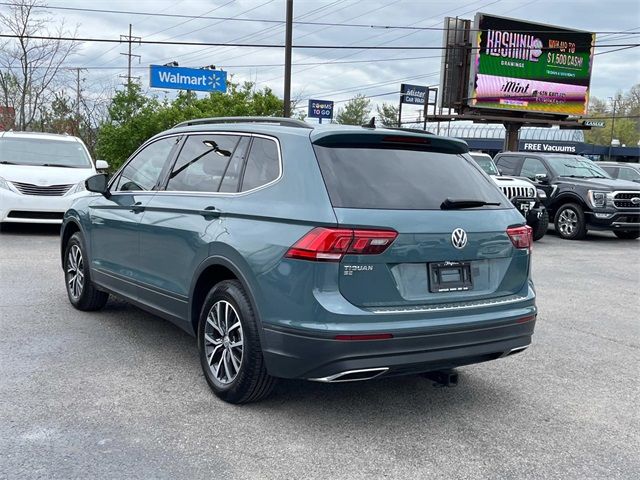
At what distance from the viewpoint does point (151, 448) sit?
11.7 ft

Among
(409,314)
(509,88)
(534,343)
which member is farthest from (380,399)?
(509,88)

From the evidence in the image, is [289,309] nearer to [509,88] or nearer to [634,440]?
[634,440]

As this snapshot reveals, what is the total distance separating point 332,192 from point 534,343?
309 centimetres

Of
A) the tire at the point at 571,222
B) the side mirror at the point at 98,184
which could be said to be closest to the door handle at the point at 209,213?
the side mirror at the point at 98,184

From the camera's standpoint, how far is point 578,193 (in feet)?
47.3

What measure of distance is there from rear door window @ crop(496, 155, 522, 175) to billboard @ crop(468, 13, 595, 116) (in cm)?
1693

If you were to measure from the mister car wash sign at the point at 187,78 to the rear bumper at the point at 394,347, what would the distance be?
2322 centimetres

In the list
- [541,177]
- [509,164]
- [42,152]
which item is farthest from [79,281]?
[509,164]

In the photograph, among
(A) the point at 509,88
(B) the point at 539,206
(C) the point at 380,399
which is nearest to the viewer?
(C) the point at 380,399

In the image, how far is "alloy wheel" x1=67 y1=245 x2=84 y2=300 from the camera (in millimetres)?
6469

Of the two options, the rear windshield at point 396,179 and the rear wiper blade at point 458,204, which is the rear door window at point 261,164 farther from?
the rear wiper blade at point 458,204

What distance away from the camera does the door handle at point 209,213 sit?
4.35 meters

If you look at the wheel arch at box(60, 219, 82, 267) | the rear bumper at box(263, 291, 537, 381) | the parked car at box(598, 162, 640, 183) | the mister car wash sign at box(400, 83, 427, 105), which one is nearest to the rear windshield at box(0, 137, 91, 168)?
the wheel arch at box(60, 219, 82, 267)

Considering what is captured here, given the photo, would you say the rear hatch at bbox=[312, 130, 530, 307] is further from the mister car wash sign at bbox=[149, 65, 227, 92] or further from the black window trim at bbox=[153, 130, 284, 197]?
the mister car wash sign at bbox=[149, 65, 227, 92]
